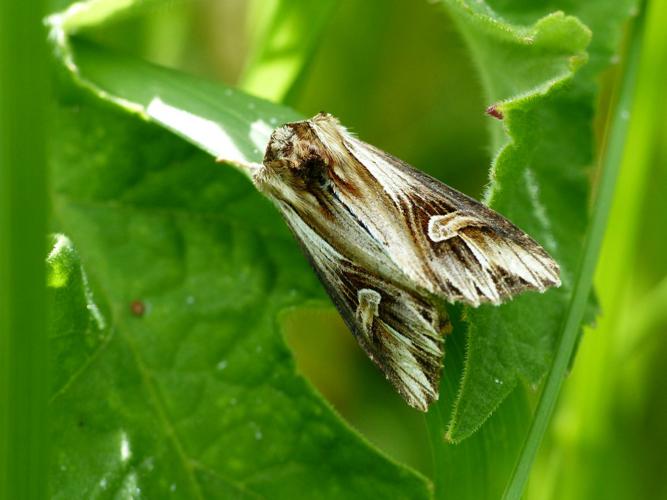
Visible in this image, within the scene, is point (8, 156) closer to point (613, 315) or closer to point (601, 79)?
point (613, 315)

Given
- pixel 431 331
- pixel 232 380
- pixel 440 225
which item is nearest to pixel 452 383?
pixel 431 331

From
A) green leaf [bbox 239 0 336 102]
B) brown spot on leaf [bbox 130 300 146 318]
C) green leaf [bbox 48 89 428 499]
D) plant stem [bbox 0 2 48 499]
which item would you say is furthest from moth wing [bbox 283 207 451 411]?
plant stem [bbox 0 2 48 499]

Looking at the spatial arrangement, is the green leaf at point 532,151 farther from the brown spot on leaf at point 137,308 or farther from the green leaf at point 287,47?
the brown spot on leaf at point 137,308

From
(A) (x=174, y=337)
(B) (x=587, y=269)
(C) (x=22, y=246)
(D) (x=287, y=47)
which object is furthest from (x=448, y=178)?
(C) (x=22, y=246)

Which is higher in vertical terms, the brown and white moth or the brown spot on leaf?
the brown and white moth

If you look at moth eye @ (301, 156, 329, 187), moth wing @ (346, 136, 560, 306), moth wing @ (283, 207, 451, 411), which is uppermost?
moth wing @ (346, 136, 560, 306)

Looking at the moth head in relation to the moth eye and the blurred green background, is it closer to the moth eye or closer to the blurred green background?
the moth eye

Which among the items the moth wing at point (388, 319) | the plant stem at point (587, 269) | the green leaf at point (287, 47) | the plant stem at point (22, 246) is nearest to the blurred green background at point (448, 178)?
the green leaf at point (287, 47)
